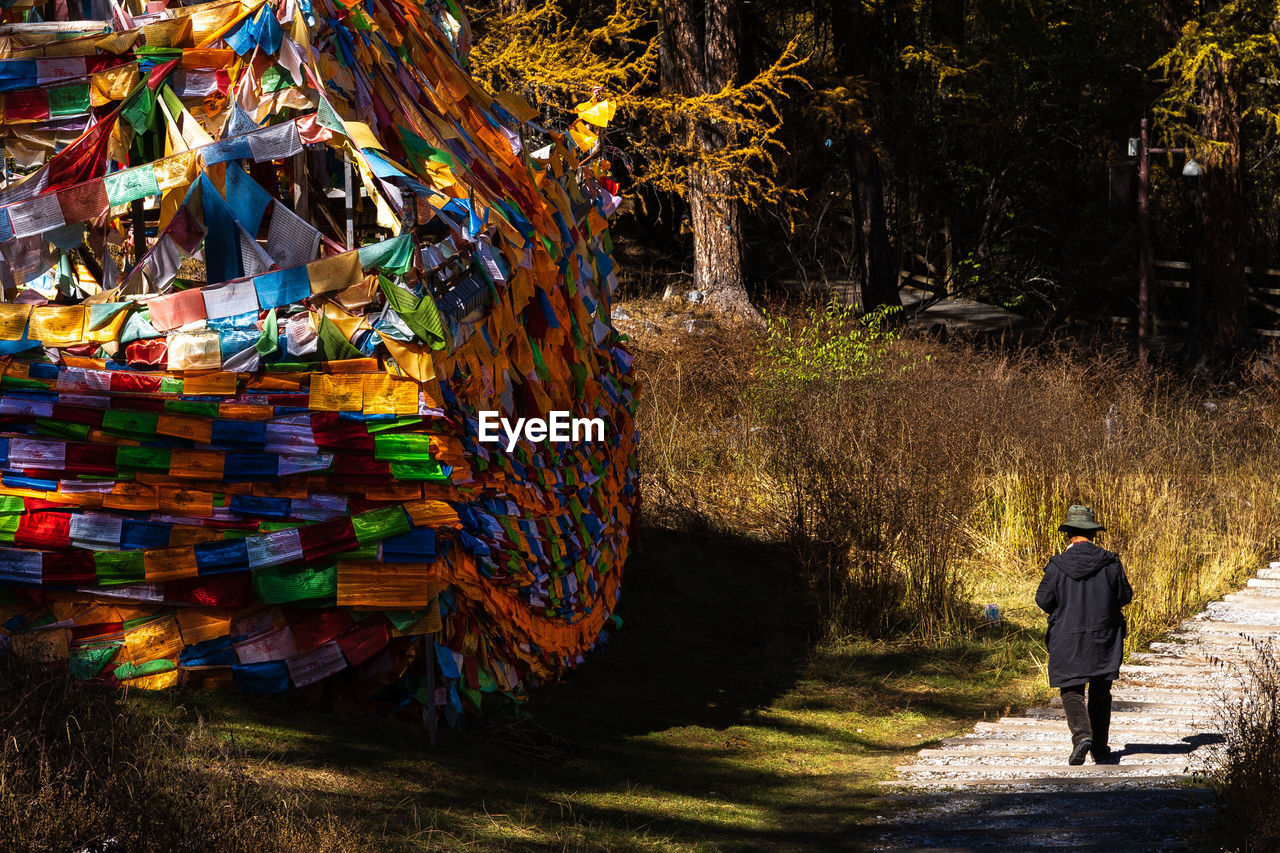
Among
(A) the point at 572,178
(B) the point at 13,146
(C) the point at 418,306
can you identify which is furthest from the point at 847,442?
(B) the point at 13,146

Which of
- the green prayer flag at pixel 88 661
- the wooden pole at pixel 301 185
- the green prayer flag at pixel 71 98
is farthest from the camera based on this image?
the wooden pole at pixel 301 185

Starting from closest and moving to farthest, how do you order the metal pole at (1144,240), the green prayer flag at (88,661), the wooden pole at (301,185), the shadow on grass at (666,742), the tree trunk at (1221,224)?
the shadow on grass at (666,742), the green prayer flag at (88,661), the wooden pole at (301,185), the metal pole at (1144,240), the tree trunk at (1221,224)

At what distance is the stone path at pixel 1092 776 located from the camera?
19.1 feet

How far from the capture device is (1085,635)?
7.29 metres

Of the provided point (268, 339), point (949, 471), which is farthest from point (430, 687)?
point (949, 471)

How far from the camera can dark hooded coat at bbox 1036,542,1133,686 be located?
7254mm

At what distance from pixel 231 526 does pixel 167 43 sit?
96.3 inches

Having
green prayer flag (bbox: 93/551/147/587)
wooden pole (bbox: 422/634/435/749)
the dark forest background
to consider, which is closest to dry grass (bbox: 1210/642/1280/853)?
wooden pole (bbox: 422/634/435/749)

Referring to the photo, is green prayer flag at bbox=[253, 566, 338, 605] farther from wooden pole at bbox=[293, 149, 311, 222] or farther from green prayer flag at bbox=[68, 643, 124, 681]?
wooden pole at bbox=[293, 149, 311, 222]

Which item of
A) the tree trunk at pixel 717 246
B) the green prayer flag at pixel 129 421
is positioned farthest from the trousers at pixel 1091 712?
the tree trunk at pixel 717 246

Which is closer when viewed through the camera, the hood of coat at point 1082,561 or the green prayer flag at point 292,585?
the green prayer flag at point 292,585

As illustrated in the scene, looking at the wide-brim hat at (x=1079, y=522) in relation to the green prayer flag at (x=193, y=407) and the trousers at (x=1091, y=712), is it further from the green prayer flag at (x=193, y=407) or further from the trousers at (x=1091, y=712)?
the green prayer flag at (x=193, y=407)

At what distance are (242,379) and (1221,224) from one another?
1902cm

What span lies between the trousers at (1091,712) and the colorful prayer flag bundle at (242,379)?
3.09 meters
